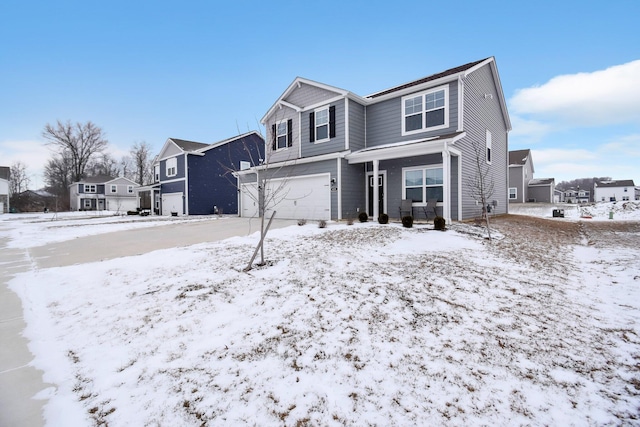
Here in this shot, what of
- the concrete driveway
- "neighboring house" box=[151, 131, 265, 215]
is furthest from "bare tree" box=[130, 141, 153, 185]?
the concrete driveway

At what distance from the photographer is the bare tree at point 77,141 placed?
135 ft

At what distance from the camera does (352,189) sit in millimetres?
12750

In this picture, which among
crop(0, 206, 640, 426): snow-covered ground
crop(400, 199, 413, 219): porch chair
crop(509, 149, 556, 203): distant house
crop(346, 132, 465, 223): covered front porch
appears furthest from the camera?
crop(509, 149, 556, 203): distant house

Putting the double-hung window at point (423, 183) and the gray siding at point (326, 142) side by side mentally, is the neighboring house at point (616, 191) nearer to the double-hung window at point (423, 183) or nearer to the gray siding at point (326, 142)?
the double-hung window at point (423, 183)

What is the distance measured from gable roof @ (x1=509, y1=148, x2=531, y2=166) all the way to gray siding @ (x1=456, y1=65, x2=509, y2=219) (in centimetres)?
1752

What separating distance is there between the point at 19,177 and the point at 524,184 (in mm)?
85248

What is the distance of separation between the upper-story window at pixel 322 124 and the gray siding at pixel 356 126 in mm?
872

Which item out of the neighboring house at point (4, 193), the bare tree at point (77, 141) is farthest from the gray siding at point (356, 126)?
the bare tree at point (77, 141)

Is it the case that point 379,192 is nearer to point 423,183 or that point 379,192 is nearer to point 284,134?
point 423,183

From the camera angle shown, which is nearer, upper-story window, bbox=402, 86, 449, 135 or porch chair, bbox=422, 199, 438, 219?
porch chair, bbox=422, 199, 438, 219

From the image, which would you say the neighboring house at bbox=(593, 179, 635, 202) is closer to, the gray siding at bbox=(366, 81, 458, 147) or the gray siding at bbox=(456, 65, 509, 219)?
the gray siding at bbox=(456, 65, 509, 219)

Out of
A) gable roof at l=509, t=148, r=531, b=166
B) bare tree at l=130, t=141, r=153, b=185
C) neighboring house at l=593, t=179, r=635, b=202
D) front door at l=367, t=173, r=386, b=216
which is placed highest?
bare tree at l=130, t=141, r=153, b=185

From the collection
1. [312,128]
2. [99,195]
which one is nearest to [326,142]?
[312,128]

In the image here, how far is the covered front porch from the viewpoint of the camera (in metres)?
10.1
